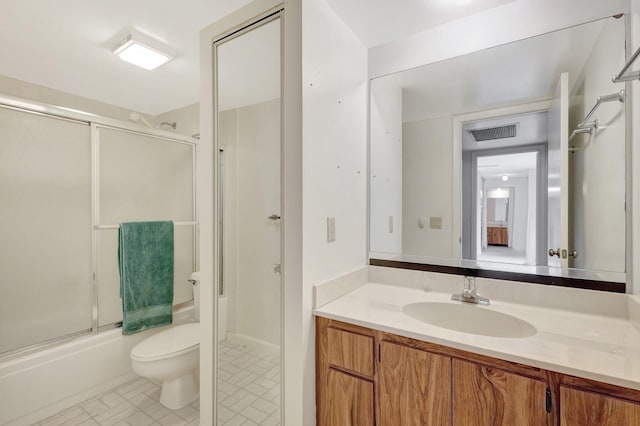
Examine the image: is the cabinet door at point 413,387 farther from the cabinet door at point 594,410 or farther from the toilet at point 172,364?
the toilet at point 172,364

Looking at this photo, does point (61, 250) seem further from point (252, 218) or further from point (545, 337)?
point (545, 337)

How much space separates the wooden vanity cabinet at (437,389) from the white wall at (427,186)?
0.69 m

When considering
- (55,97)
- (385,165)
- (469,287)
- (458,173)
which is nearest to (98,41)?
(55,97)

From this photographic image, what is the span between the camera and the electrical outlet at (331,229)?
1.37 m

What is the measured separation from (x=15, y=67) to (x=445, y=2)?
2.88 m

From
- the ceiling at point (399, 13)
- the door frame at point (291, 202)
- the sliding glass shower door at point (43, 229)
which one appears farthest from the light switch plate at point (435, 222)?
the sliding glass shower door at point (43, 229)

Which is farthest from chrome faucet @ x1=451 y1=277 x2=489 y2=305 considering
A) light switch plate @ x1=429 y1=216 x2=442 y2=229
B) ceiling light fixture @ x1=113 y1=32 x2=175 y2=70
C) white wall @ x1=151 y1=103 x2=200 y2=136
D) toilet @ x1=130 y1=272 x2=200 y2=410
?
white wall @ x1=151 y1=103 x2=200 y2=136

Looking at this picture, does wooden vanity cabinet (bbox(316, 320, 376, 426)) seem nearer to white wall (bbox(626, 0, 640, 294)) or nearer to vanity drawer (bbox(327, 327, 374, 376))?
vanity drawer (bbox(327, 327, 374, 376))

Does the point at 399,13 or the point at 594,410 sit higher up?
the point at 399,13

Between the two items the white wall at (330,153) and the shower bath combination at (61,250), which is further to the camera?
the shower bath combination at (61,250)

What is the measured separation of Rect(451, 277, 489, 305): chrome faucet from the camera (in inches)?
51.6

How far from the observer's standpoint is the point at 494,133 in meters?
1.47

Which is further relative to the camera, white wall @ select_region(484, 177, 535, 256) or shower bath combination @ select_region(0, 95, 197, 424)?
shower bath combination @ select_region(0, 95, 197, 424)

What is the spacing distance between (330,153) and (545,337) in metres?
1.12
